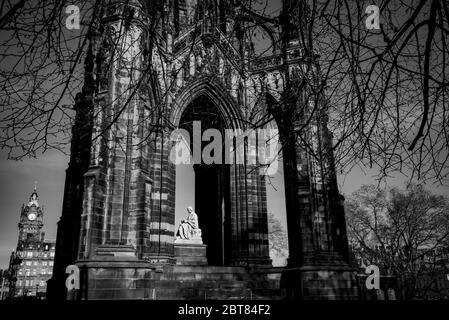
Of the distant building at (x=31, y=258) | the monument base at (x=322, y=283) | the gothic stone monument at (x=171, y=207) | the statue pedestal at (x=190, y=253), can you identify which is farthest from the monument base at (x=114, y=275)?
the distant building at (x=31, y=258)

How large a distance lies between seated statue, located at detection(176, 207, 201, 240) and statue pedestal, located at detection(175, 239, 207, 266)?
18cm

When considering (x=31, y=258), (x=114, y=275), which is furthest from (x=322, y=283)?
(x=31, y=258)

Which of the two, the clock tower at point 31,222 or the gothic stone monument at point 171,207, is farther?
the clock tower at point 31,222

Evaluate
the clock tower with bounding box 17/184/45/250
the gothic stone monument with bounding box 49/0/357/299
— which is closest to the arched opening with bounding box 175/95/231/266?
the gothic stone monument with bounding box 49/0/357/299

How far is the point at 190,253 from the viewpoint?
563 inches

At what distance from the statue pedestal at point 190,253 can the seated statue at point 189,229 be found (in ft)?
0.58

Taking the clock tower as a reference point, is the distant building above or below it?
below

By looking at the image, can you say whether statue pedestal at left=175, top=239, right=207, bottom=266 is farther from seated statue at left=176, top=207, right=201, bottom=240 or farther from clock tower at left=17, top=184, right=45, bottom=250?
clock tower at left=17, top=184, right=45, bottom=250

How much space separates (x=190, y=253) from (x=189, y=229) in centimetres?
90

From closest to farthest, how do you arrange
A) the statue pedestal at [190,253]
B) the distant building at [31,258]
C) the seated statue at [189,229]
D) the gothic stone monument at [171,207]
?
the gothic stone monument at [171,207]
the statue pedestal at [190,253]
the seated statue at [189,229]
the distant building at [31,258]

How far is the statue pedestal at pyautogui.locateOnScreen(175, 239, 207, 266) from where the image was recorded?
14.1m

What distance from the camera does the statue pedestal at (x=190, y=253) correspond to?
557 inches

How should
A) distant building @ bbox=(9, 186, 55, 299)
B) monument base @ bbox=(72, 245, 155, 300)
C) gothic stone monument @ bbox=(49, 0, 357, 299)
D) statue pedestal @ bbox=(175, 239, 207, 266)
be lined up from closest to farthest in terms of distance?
1. monument base @ bbox=(72, 245, 155, 300)
2. gothic stone monument @ bbox=(49, 0, 357, 299)
3. statue pedestal @ bbox=(175, 239, 207, 266)
4. distant building @ bbox=(9, 186, 55, 299)

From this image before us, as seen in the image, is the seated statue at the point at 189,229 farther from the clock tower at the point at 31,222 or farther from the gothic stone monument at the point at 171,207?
the clock tower at the point at 31,222
